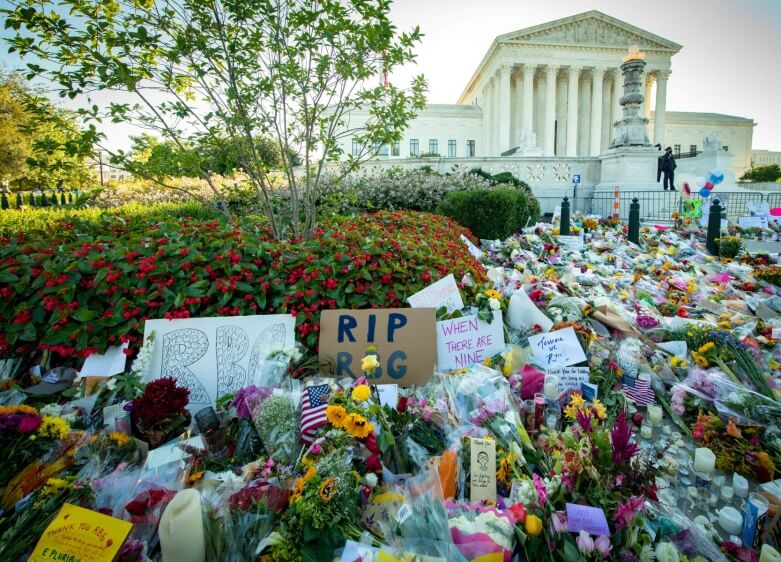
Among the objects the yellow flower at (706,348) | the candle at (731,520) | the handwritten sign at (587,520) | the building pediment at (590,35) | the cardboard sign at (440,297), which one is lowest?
the candle at (731,520)

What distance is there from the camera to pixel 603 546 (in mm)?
1295

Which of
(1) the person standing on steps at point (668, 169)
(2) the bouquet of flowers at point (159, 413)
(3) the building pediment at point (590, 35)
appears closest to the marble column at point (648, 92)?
(3) the building pediment at point (590, 35)

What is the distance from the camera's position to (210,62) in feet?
13.4

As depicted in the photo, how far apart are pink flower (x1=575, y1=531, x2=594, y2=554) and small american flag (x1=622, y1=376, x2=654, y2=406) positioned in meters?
1.73

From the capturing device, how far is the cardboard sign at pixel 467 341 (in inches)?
117

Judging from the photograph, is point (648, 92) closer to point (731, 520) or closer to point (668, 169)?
point (668, 169)

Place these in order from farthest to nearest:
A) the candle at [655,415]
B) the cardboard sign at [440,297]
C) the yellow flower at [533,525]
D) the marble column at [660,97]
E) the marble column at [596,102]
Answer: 1. the marble column at [660,97]
2. the marble column at [596,102]
3. the cardboard sign at [440,297]
4. the candle at [655,415]
5. the yellow flower at [533,525]

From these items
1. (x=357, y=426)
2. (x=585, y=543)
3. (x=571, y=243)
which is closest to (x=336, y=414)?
(x=357, y=426)

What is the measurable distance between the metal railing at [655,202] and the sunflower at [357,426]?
14.2 metres

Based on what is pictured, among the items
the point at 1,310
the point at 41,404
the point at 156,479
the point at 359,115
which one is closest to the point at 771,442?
the point at 156,479

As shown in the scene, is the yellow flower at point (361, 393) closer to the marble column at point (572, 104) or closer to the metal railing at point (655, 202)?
the metal railing at point (655, 202)

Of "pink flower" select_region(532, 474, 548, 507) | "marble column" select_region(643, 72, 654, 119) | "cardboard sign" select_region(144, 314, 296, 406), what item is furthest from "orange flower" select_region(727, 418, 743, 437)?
"marble column" select_region(643, 72, 654, 119)

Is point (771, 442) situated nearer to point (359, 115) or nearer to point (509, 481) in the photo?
point (509, 481)

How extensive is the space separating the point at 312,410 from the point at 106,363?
5.66 ft
